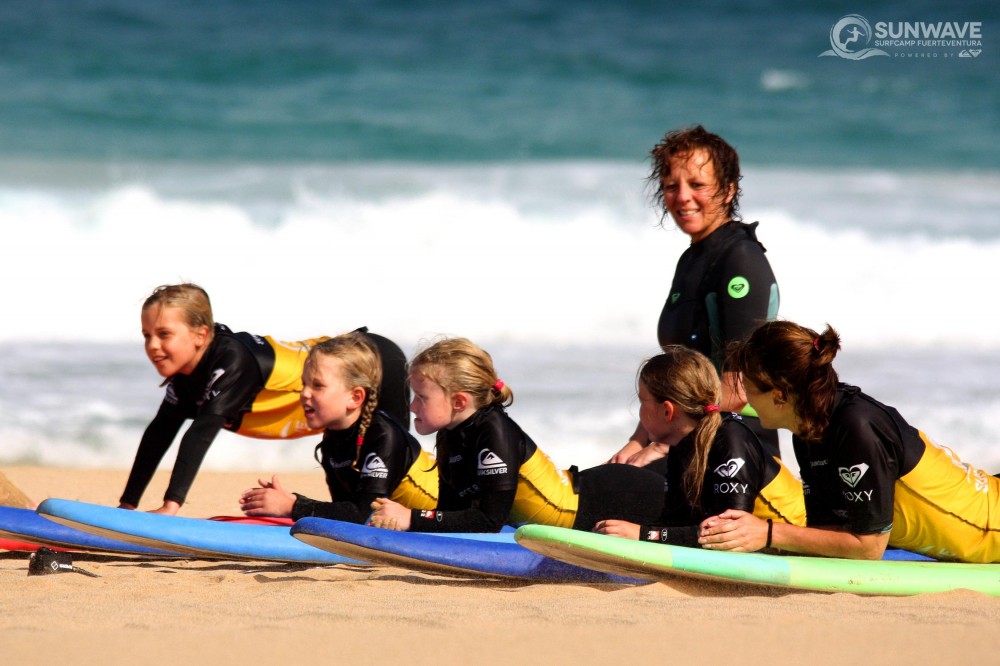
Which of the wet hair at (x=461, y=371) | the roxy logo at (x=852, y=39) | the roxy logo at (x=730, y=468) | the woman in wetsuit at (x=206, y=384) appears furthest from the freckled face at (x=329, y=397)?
the roxy logo at (x=852, y=39)

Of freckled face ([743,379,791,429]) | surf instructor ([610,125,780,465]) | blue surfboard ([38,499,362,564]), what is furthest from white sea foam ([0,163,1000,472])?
freckled face ([743,379,791,429])

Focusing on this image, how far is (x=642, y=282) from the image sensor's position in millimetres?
13508

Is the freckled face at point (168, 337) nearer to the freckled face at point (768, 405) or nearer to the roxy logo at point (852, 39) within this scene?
the freckled face at point (768, 405)

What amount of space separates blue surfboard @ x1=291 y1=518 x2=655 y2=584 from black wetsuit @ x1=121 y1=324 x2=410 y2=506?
54.4 inches

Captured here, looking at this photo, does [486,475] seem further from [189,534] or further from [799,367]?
[799,367]

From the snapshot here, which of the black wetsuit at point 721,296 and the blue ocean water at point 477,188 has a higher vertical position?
the blue ocean water at point 477,188

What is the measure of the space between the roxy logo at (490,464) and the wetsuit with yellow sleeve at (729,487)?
575 millimetres

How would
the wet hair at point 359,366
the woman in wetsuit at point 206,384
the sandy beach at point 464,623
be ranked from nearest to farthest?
1. the sandy beach at point 464,623
2. the wet hair at point 359,366
3. the woman in wetsuit at point 206,384

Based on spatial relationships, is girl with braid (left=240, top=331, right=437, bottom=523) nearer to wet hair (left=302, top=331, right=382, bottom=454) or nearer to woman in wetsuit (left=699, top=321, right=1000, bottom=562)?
wet hair (left=302, top=331, right=382, bottom=454)

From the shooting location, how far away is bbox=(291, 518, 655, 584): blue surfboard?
4.20 metres

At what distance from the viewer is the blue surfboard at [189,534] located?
14.9 ft

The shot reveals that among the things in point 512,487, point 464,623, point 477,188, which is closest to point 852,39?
point 477,188

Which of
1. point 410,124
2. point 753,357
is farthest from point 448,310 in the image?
point 753,357

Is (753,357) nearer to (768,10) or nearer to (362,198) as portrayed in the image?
(362,198)
